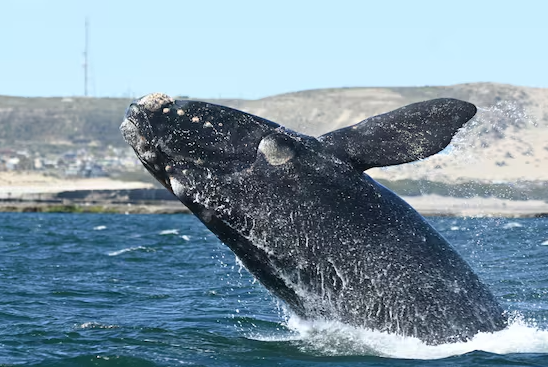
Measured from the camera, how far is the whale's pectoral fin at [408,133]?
8.34 metres

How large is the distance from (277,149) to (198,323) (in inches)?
147

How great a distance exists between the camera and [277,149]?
8898 millimetres

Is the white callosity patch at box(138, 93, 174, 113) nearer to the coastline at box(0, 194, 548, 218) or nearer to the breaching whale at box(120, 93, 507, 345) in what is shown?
the breaching whale at box(120, 93, 507, 345)

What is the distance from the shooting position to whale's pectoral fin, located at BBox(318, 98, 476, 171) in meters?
8.34

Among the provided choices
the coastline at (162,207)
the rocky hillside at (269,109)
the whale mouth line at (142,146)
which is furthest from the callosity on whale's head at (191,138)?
the rocky hillside at (269,109)

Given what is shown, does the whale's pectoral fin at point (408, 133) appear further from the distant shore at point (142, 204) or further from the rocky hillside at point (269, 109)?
the rocky hillside at point (269, 109)

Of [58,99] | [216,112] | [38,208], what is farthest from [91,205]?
[58,99]

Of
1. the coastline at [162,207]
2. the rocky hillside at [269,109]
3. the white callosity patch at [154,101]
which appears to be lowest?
the coastline at [162,207]

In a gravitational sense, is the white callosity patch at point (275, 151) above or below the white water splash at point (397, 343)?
above

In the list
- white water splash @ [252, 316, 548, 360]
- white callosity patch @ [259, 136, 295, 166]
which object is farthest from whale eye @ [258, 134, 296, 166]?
white water splash @ [252, 316, 548, 360]

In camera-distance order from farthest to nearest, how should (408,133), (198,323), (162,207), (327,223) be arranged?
(162,207) < (198,323) < (327,223) < (408,133)

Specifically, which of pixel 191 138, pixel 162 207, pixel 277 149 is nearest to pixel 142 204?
pixel 162 207

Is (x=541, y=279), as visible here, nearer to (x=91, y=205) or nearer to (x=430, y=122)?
(x=430, y=122)

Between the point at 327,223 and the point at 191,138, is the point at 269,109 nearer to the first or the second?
the point at 191,138
